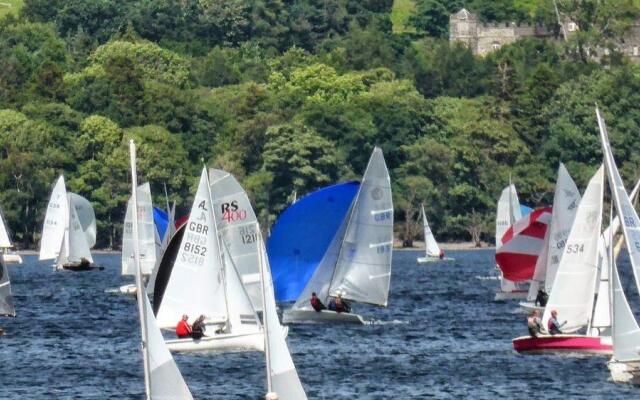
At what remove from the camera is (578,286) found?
68125mm

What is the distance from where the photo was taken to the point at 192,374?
6462 centimetres

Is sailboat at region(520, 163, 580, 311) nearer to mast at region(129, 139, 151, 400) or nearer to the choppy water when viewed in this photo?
the choppy water

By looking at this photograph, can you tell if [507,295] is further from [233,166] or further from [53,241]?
[233,166]

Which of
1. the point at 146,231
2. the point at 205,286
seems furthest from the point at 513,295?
the point at 205,286

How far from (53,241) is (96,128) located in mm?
41353

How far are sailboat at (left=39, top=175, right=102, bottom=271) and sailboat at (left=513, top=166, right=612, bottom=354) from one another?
215 ft

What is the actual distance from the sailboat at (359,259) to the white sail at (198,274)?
8280mm

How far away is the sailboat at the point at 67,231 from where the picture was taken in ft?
432

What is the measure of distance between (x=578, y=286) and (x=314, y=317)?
40.6 ft

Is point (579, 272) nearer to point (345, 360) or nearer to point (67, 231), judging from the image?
point (345, 360)

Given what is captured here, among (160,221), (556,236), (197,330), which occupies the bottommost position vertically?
(197,330)

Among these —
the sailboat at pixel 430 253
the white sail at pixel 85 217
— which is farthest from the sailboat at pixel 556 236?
the sailboat at pixel 430 253

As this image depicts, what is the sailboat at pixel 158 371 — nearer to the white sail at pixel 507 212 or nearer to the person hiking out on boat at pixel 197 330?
the person hiking out on boat at pixel 197 330

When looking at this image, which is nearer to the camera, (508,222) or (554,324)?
(554,324)
